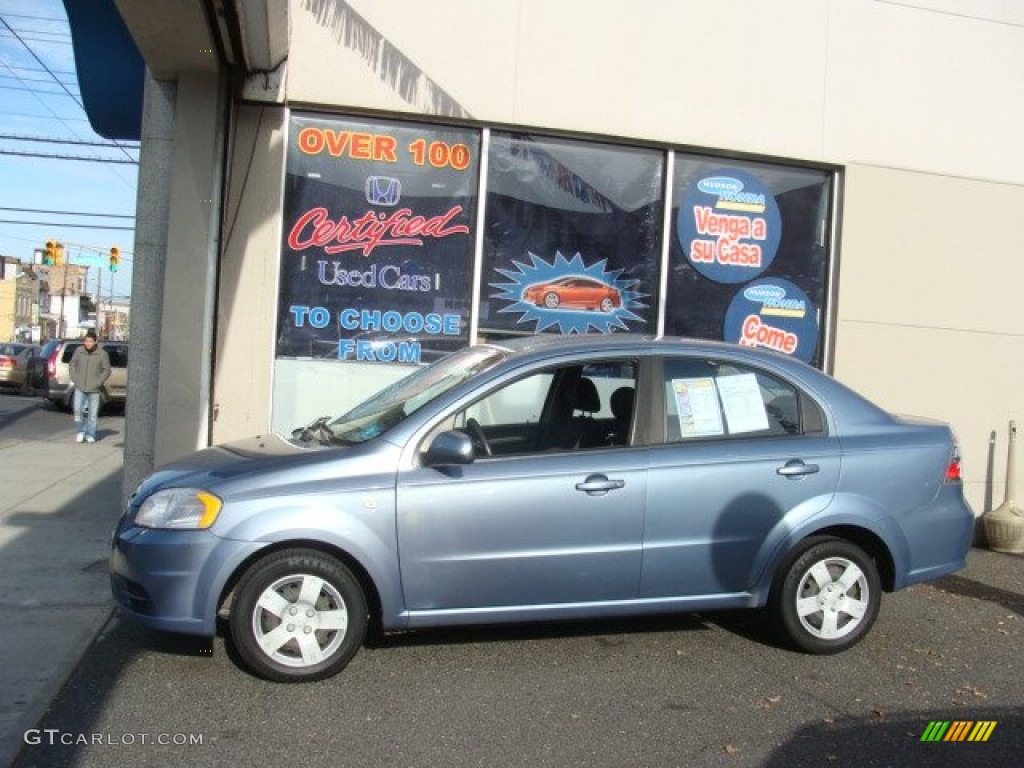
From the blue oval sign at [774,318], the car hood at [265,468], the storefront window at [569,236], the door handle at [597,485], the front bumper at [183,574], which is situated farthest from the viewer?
the blue oval sign at [774,318]

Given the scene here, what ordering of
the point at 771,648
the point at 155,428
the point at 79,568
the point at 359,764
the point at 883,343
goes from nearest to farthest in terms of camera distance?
1. the point at 359,764
2. the point at 771,648
3. the point at 79,568
4. the point at 155,428
5. the point at 883,343

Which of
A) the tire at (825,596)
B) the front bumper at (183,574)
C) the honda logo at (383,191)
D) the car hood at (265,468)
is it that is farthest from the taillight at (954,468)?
the honda logo at (383,191)

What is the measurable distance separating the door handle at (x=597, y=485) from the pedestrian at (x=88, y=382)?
11609 millimetres

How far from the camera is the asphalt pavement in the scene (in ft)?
14.6

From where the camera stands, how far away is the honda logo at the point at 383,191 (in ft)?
27.6

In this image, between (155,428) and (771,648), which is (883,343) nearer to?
(771,648)

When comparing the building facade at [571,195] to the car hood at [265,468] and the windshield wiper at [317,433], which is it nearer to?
the windshield wiper at [317,433]

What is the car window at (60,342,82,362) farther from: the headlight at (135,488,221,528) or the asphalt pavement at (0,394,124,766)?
the headlight at (135,488,221,528)

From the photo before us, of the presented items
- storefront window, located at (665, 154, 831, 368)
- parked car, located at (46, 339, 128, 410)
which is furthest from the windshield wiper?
parked car, located at (46, 339, 128, 410)

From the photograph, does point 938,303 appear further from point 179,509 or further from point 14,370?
point 14,370

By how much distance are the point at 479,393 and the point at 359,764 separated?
1.86 meters

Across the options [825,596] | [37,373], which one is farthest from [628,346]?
[37,373]

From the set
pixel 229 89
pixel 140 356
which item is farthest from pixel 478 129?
pixel 140 356

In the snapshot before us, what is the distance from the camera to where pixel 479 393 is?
15.9ft
